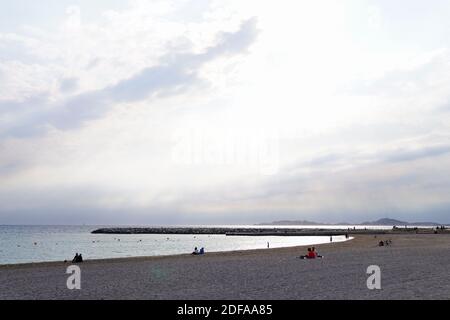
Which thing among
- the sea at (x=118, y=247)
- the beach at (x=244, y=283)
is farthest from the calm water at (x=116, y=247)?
the beach at (x=244, y=283)

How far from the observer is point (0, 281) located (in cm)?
2094

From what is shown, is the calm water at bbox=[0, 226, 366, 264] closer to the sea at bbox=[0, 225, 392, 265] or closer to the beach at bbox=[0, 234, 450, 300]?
the sea at bbox=[0, 225, 392, 265]

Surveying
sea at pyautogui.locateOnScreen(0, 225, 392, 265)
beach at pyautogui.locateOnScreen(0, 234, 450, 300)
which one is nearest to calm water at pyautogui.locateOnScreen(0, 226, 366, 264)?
sea at pyautogui.locateOnScreen(0, 225, 392, 265)

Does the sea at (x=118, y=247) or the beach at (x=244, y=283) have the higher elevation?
the beach at (x=244, y=283)

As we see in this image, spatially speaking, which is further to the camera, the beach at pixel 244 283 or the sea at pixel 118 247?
the sea at pixel 118 247

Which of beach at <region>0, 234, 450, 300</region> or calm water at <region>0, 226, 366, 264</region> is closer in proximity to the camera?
beach at <region>0, 234, 450, 300</region>

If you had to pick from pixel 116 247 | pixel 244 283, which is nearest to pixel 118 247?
pixel 116 247

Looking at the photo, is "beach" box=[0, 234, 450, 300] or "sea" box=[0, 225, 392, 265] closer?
"beach" box=[0, 234, 450, 300]

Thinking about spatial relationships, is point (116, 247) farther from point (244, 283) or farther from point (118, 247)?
point (244, 283)

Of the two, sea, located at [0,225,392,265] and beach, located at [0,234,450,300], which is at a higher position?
beach, located at [0,234,450,300]

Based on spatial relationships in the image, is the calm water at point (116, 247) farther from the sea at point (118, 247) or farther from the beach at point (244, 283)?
the beach at point (244, 283)
